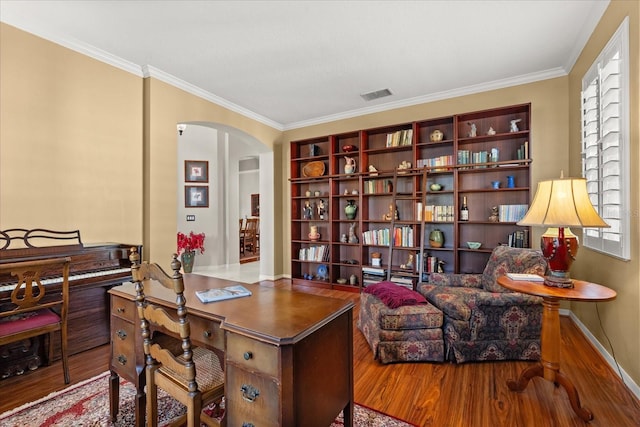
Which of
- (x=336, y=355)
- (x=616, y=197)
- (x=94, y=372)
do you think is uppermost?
(x=616, y=197)

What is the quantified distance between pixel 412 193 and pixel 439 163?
1.83ft

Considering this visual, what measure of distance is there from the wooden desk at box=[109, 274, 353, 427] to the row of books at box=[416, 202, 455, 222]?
9.31 ft

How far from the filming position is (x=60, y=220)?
106 inches

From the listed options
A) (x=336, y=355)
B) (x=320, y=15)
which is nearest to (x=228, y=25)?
(x=320, y=15)

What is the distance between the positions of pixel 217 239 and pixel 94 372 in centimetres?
452

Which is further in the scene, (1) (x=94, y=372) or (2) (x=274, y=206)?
(2) (x=274, y=206)

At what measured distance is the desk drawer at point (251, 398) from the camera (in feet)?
3.50

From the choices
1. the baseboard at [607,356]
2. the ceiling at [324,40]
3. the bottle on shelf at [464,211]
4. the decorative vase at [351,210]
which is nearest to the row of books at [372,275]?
the decorative vase at [351,210]

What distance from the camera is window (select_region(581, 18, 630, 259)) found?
6.60 feet

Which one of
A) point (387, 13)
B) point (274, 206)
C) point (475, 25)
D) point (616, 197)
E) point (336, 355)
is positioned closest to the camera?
point (336, 355)

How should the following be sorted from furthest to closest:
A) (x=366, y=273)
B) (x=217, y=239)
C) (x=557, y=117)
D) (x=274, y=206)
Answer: (x=217, y=239), (x=274, y=206), (x=366, y=273), (x=557, y=117)

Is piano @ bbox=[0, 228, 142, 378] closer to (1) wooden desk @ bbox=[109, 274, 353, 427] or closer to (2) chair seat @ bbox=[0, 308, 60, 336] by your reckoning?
(2) chair seat @ bbox=[0, 308, 60, 336]

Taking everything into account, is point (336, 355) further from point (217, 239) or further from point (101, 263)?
point (217, 239)

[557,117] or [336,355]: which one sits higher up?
[557,117]
